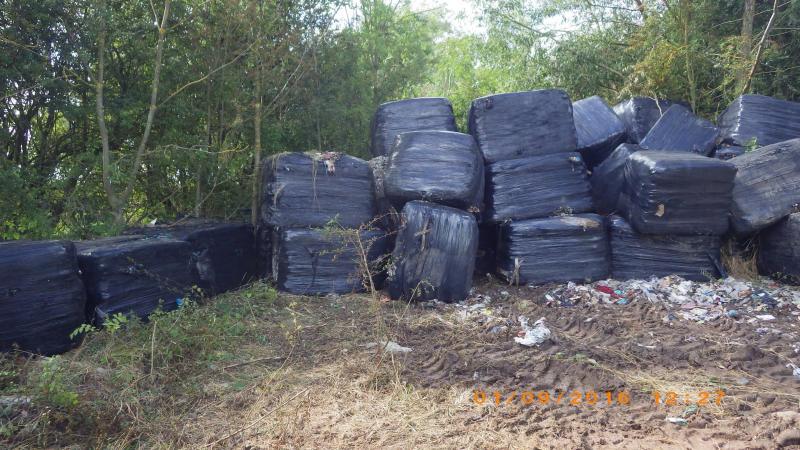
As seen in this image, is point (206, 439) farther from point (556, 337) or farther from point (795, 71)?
point (795, 71)

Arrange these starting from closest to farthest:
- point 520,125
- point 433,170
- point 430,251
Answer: point 430,251
point 433,170
point 520,125

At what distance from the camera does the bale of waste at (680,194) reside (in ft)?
12.9

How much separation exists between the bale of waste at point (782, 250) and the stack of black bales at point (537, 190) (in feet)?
4.17

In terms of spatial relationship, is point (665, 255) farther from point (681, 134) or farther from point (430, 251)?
point (430, 251)

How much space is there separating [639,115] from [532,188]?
1660 mm

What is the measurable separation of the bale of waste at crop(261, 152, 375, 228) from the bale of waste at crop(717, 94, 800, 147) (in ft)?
10.6

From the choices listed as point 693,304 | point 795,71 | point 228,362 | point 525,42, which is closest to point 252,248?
point 228,362

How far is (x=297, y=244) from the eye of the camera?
3922 mm

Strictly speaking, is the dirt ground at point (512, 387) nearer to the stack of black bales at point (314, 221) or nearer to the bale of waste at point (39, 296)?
the stack of black bales at point (314, 221)

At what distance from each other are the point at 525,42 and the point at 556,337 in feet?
17.6

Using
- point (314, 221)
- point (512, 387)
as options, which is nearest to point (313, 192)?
point (314, 221)

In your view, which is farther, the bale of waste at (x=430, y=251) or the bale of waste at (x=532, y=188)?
the bale of waste at (x=532, y=188)

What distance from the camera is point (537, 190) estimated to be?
13.8 feet

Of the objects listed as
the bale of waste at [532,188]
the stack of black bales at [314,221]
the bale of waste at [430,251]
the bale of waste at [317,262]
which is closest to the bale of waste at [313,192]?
the stack of black bales at [314,221]
